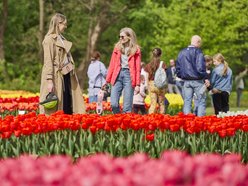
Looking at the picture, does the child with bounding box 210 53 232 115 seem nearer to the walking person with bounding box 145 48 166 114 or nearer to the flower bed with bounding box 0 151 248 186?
the walking person with bounding box 145 48 166 114

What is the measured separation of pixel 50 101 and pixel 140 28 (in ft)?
124

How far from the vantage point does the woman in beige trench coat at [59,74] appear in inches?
504

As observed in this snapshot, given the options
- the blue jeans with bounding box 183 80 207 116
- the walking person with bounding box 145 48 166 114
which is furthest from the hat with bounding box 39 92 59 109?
the walking person with bounding box 145 48 166 114

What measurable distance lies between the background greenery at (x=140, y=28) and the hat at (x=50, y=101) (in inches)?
907

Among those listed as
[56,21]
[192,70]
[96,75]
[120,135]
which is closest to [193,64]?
[192,70]

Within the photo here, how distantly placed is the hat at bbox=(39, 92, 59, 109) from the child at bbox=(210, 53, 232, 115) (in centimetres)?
600

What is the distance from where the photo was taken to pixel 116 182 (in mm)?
3531

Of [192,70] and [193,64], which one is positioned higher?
[193,64]

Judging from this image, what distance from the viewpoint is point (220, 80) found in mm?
18359

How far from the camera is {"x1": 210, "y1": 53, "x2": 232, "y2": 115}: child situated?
718 inches

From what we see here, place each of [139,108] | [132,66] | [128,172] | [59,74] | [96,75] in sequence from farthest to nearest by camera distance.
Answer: [96,75] < [139,108] < [132,66] < [59,74] < [128,172]

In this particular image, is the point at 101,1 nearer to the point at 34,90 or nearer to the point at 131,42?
the point at 34,90

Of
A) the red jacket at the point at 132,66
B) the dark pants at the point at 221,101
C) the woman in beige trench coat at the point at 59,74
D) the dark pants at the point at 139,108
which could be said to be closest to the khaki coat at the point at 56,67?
the woman in beige trench coat at the point at 59,74

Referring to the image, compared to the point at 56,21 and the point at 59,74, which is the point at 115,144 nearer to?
the point at 56,21
